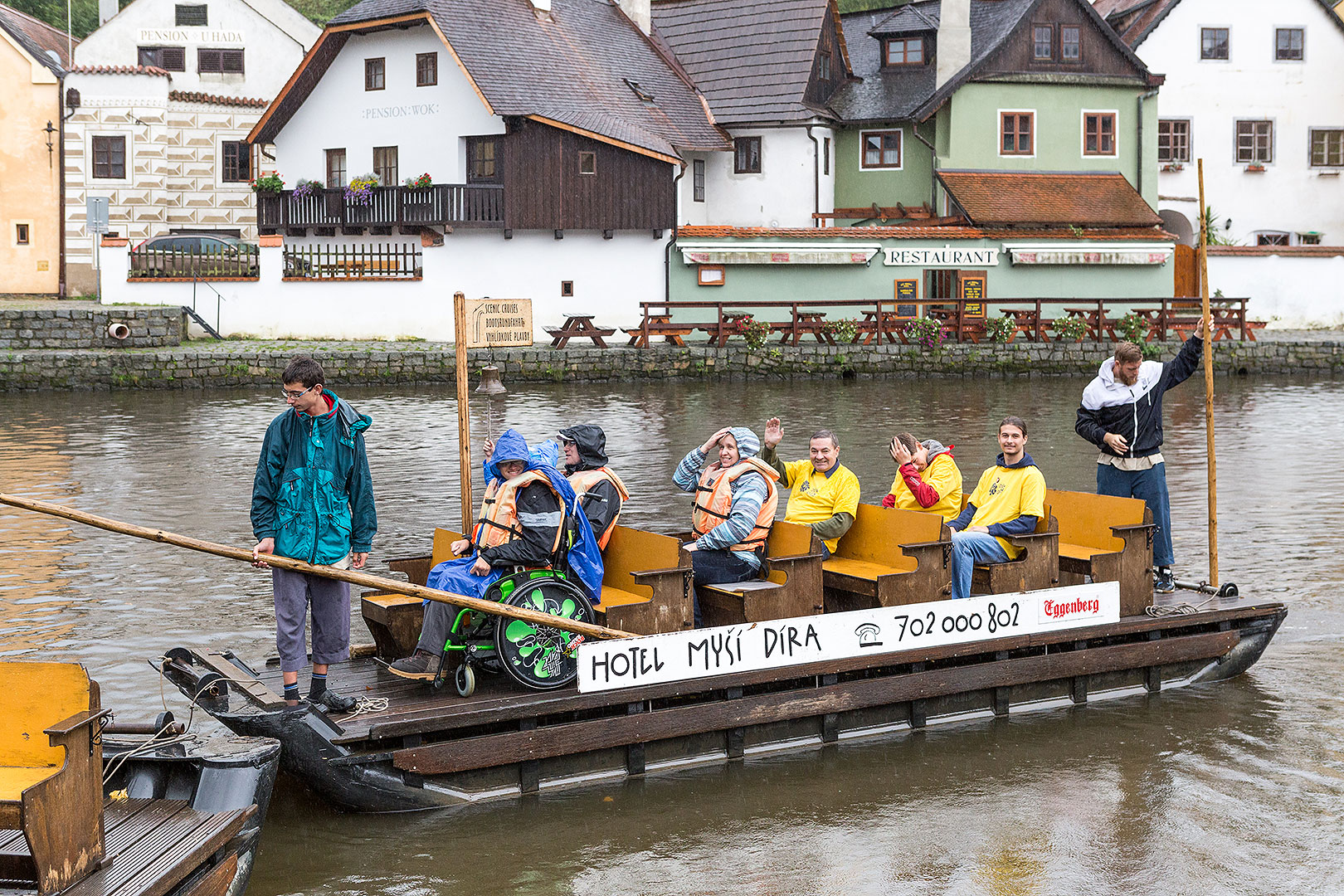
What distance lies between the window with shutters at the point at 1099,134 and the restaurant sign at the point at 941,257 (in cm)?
644

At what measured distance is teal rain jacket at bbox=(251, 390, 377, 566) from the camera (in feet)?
26.6

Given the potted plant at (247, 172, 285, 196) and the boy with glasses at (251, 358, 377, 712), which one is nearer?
the boy with glasses at (251, 358, 377, 712)

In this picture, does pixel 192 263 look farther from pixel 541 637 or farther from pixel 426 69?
pixel 541 637

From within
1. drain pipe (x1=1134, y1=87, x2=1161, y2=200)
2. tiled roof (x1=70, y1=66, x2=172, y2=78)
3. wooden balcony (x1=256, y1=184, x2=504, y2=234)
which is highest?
tiled roof (x1=70, y1=66, x2=172, y2=78)

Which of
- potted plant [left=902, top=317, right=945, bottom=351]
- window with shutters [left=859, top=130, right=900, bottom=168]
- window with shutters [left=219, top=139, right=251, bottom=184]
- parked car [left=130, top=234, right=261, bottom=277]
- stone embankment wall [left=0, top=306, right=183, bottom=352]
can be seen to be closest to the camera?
stone embankment wall [left=0, top=306, right=183, bottom=352]

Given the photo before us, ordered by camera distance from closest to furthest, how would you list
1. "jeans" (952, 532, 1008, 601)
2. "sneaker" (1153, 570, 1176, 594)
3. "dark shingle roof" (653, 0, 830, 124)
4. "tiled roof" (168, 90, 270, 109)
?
"jeans" (952, 532, 1008, 601)
"sneaker" (1153, 570, 1176, 594)
"dark shingle roof" (653, 0, 830, 124)
"tiled roof" (168, 90, 270, 109)

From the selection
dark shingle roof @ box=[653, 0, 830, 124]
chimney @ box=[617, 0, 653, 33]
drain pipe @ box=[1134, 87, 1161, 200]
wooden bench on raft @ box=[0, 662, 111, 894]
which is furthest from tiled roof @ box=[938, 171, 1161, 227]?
wooden bench on raft @ box=[0, 662, 111, 894]

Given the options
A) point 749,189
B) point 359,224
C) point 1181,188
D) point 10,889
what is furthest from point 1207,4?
point 10,889

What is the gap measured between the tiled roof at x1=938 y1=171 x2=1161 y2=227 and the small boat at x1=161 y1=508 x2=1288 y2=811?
33.3 metres

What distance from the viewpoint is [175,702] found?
977cm

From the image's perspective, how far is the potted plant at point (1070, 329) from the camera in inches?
1487

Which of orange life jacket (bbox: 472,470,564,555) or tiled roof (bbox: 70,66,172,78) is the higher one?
tiled roof (bbox: 70,66,172,78)

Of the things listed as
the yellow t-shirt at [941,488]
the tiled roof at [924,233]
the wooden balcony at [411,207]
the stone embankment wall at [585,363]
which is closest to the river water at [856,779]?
the yellow t-shirt at [941,488]

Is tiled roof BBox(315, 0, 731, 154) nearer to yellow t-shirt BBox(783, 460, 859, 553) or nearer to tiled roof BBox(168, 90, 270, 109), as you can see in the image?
tiled roof BBox(168, 90, 270, 109)
